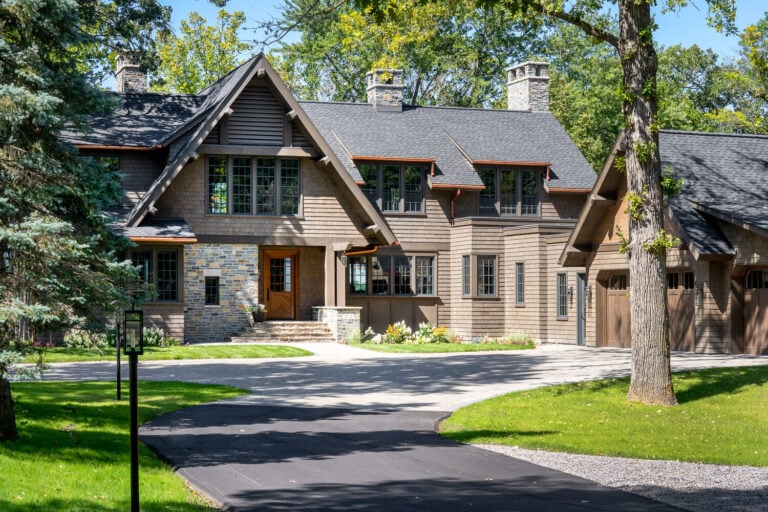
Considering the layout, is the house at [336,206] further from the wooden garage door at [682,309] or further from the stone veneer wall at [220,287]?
the wooden garage door at [682,309]

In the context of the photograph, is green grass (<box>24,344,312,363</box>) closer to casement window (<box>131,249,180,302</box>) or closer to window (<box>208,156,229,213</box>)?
casement window (<box>131,249,180,302</box>)

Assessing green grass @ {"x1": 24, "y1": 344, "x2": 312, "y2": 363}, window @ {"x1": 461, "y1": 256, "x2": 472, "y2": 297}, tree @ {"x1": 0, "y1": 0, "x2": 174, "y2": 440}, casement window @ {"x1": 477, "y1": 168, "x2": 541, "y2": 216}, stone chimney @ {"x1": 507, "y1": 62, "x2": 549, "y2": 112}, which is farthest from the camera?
stone chimney @ {"x1": 507, "y1": 62, "x2": 549, "y2": 112}

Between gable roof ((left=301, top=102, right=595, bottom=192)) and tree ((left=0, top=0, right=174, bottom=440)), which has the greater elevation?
gable roof ((left=301, top=102, right=595, bottom=192))

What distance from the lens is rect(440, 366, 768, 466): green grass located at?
1305 centimetres

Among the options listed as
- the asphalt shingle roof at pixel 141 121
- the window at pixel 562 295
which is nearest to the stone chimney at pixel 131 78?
the asphalt shingle roof at pixel 141 121

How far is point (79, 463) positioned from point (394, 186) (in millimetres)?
25532

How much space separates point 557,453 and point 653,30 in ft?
25.9

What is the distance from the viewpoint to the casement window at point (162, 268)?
99.1 feet

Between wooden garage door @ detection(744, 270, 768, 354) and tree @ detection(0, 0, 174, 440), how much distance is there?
1799 cm

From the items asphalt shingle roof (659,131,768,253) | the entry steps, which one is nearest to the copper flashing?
the entry steps

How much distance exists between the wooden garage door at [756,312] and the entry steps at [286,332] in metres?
12.2

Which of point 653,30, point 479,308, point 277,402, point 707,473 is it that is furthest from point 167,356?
point 707,473

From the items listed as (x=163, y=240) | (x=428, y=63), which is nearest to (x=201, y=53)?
(x=428, y=63)

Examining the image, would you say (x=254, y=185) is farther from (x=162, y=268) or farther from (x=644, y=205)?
(x=644, y=205)
